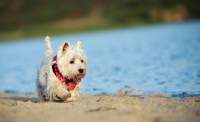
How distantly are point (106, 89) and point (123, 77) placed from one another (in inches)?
104

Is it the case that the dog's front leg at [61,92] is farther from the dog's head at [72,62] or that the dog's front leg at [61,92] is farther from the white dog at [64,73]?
→ the dog's head at [72,62]

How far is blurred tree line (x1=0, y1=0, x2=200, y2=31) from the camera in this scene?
307 ft

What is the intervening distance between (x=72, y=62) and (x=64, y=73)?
1.28 ft

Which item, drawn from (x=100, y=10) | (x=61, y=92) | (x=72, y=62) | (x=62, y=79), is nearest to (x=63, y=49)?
(x=72, y=62)

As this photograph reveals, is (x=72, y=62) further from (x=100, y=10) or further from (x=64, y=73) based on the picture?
(x=100, y=10)

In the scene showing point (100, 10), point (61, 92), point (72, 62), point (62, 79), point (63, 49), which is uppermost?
point (100, 10)

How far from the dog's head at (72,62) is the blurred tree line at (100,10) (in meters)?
81.6

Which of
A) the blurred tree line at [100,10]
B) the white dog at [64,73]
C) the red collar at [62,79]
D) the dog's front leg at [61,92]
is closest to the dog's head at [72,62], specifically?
the white dog at [64,73]

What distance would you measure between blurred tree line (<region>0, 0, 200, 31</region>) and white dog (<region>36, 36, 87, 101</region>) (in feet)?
266

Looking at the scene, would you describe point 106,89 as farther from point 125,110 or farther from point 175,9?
point 175,9

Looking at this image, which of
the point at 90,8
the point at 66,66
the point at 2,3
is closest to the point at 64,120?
the point at 66,66

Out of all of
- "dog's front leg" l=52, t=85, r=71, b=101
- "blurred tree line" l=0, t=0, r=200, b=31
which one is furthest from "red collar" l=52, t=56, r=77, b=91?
"blurred tree line" l=0, t=0, r=200, b=31

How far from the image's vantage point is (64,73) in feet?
30.6

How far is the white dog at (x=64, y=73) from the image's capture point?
9.06 meters
